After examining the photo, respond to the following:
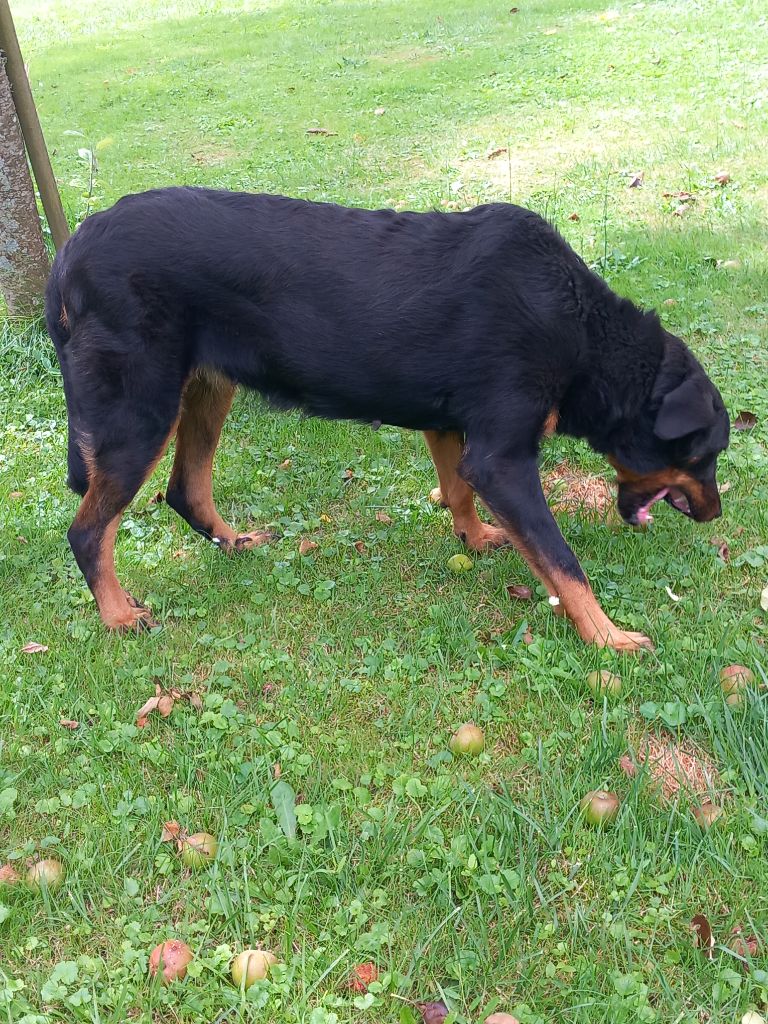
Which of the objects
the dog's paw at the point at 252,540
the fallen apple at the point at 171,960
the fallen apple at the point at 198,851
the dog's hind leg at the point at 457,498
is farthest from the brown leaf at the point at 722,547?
the fallen apple at the point at 171,960

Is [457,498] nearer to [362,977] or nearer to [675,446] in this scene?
[675,446]

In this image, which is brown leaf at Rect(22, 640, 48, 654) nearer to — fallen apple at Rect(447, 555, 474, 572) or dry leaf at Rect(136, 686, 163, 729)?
dry leaf at Rect(136, 686, 163, 729)

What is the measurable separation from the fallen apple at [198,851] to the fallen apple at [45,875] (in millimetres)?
370

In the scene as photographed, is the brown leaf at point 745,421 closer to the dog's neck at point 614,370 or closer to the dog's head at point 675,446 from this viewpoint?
the dog's head at point 675,446

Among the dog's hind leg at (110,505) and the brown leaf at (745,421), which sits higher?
the dog's hind leg at (110,505)

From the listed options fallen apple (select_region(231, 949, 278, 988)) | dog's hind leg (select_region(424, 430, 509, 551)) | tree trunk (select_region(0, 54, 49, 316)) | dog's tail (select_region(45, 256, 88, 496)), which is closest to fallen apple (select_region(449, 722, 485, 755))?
fallen apple (select_region(231, 949, 278, 988))

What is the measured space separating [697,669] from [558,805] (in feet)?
2.63

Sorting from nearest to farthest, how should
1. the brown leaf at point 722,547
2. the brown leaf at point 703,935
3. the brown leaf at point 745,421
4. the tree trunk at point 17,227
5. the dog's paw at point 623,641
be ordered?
the brown leaf at point 703,935
the dog's paw at point 623,641
the brown leaf at point 722,547
the brown leaf at point 745,421
the tree trunk at point 17,227

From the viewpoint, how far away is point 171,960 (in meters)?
2.32

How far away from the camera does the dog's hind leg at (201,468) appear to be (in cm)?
416

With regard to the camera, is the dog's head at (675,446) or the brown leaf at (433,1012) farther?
the dog's head at (675,446)

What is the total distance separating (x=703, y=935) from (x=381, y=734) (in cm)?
121

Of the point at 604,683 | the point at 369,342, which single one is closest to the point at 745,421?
the point at 604,683

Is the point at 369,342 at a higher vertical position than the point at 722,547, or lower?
higher
